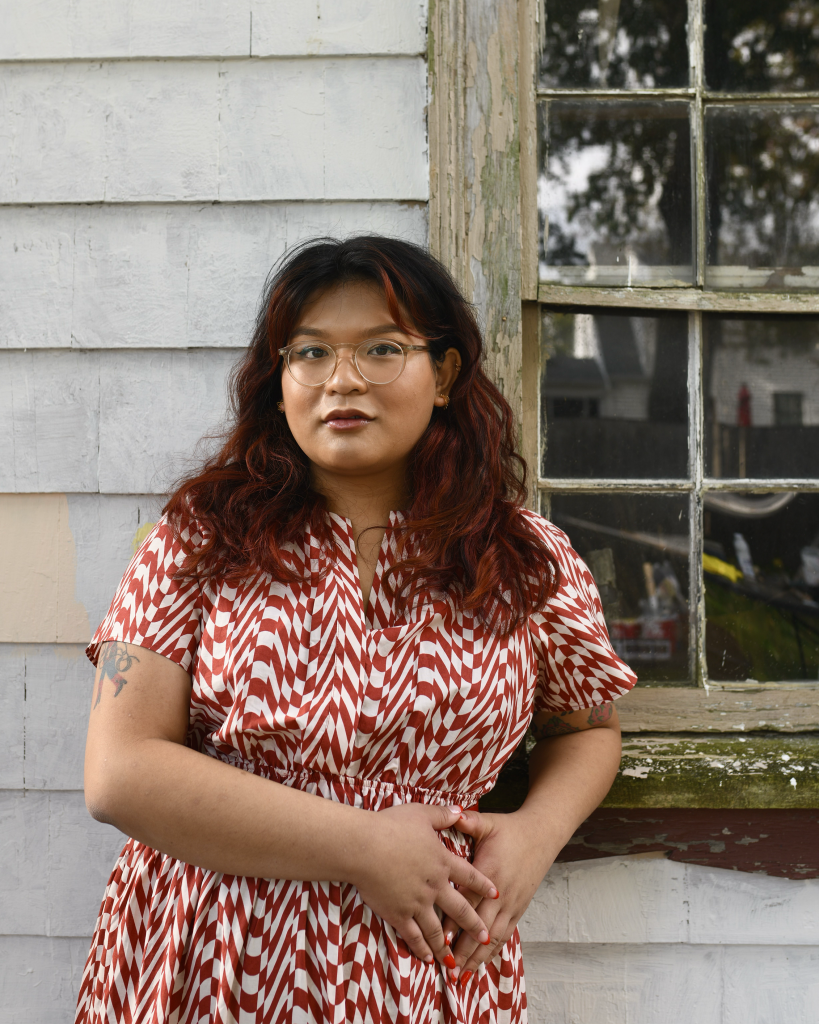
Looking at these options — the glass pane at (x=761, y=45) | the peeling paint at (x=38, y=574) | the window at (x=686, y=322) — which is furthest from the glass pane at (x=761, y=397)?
the peeling paint at (x=38, y=574)

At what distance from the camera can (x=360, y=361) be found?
1.31 m

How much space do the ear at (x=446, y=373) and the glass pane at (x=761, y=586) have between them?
2.72ft

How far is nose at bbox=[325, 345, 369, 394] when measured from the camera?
1282 millimetres

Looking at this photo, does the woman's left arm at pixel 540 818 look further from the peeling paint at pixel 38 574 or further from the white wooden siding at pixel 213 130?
the white wooden siding at pixel 213 130

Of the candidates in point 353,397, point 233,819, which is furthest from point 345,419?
point 233,819

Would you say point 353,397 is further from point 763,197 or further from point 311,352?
point 763,197

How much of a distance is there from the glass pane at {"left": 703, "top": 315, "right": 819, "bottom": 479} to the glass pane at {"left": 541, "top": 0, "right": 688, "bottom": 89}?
62cm

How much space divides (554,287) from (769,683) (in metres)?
1.11

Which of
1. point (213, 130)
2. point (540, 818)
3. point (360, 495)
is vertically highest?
point (213, 130)

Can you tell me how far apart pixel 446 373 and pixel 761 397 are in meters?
0.94

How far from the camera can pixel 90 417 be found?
178cm

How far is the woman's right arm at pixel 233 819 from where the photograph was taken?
1129 millimetres

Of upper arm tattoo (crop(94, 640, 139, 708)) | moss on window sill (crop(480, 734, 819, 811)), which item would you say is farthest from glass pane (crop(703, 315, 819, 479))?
upper arm tattoo (crop(94, 640, 139, 708))

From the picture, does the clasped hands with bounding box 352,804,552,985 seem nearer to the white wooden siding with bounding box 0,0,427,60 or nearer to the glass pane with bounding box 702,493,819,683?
the glass pane with bounding box 702,493,819,683
